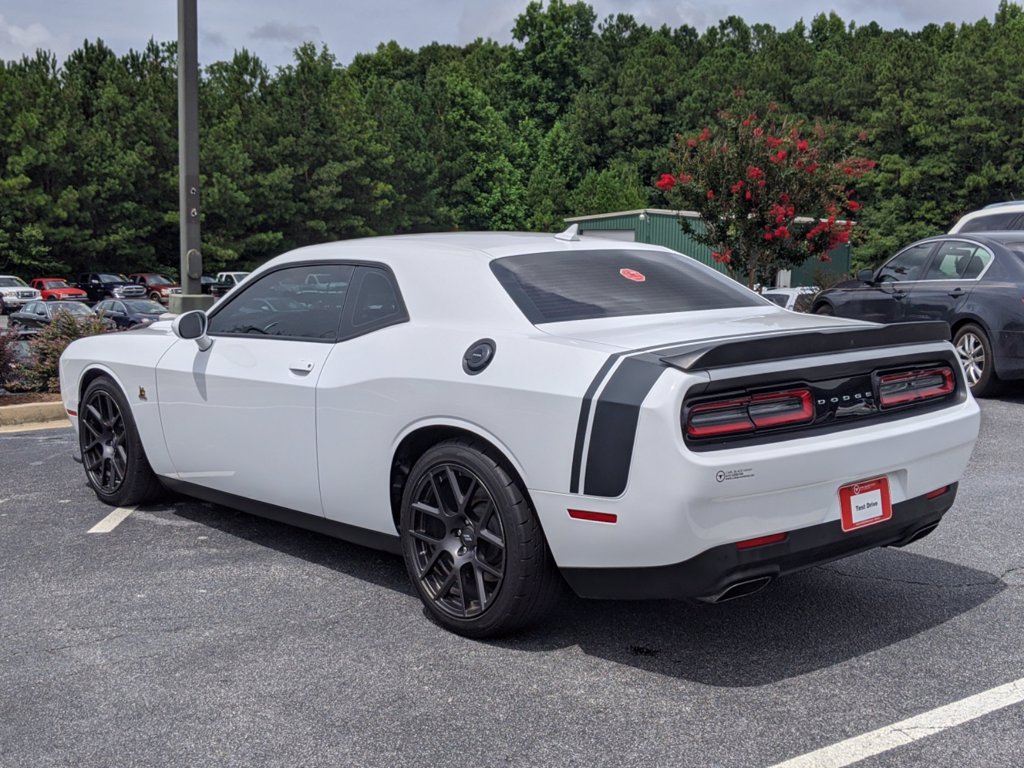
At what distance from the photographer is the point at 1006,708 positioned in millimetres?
3445

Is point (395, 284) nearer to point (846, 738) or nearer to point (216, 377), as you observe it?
point (216, 377)

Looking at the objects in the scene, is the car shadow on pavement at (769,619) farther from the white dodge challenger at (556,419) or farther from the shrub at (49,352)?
the shrub at (49,352)

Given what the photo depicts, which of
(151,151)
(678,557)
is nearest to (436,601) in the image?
(678,557)

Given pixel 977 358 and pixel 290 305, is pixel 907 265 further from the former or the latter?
pixel 290 305

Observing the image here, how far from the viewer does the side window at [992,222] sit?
1316 centimetres

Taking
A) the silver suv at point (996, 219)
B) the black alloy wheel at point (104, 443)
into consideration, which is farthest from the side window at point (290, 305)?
the silver suv at point (996, 219)

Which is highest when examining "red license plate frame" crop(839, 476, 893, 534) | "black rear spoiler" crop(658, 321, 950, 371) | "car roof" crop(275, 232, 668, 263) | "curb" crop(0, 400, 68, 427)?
"car roof" crop(275, 232, 668, 263)

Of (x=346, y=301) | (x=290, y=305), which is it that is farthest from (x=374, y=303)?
(x=290, y=305)

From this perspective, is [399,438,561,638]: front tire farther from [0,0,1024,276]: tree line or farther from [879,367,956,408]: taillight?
[0,0,1024,276]: tree line

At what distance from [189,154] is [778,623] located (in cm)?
937

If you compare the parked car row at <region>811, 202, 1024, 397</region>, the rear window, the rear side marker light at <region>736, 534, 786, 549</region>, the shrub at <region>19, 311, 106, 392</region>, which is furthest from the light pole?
the rear side marker light at <region>736, 534, 786, 549</region>

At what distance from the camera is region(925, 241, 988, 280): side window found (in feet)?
34.3

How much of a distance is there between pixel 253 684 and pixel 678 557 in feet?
4.87

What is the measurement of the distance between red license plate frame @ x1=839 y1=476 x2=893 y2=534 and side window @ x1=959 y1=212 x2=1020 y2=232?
1015cm
